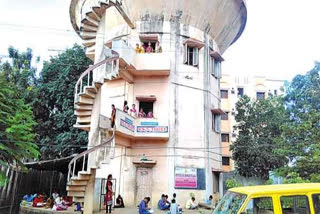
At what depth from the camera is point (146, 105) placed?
1585 cm

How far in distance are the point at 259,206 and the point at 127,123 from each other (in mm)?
9744

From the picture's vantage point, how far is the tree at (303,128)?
13992mm

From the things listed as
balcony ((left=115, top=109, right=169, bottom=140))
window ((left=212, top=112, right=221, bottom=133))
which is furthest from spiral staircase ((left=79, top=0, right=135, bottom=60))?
window ((left=212, top=112, right=221, bottom=133))

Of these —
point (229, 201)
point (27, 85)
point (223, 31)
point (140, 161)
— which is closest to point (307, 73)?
point (223, 31)

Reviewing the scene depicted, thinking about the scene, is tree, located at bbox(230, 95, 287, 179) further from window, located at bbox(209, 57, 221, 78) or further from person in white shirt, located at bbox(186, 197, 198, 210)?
person in white shirt, located at bbox(186, 197, 198, 210)

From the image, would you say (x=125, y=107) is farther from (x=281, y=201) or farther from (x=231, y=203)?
(x=281, y=201)

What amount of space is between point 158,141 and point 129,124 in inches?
75.0

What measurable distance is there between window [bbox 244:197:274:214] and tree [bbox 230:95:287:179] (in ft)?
58.5

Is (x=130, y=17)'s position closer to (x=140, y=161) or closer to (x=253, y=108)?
(x=140, y=161)

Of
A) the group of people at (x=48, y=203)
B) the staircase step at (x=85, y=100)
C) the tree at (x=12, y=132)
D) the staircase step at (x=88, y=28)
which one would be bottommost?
the group of people at (x=48, y=203)

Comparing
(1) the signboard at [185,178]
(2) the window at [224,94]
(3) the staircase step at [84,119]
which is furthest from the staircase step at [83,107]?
(2) the window at [224,94]

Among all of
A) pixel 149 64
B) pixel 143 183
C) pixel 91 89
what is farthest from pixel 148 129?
pixel 91 89

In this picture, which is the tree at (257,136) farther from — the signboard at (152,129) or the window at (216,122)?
the signboard at (152,129)

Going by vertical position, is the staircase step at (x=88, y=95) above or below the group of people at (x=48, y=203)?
above
